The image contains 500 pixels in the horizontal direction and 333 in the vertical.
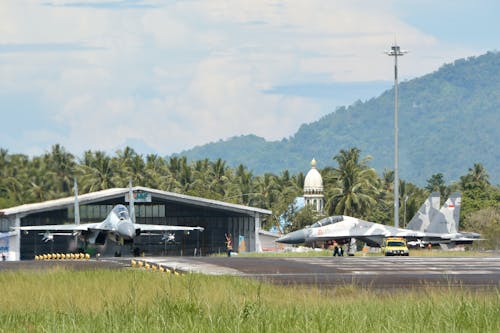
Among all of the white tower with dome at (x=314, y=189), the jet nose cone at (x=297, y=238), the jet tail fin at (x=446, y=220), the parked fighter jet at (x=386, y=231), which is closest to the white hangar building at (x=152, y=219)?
the jet nose cone at (x=297, y=238)

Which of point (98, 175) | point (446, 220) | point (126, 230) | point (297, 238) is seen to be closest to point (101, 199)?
point (297, 238)

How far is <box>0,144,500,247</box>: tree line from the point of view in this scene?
11844 centimetres

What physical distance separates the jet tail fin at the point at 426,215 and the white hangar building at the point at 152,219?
2136 centimetres

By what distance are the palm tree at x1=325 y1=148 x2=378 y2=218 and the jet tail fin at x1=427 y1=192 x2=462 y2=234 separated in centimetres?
3514

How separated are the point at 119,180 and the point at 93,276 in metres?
102

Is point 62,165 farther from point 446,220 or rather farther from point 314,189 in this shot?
point 446,220

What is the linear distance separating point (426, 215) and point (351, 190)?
36710 mm

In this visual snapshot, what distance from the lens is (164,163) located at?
152 metres

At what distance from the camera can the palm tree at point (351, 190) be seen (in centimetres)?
11456

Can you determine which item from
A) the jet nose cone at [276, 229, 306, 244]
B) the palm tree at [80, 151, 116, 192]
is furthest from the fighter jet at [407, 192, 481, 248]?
the palm tree at [80, 151, 116, 192]

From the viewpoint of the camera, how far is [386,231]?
70.4m

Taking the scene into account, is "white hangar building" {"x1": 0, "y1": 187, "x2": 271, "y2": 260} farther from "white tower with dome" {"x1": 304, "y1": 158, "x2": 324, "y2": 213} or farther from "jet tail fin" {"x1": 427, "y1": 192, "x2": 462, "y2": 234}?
"white tower with dome" {"x1": 304, "y1": 158, "x2": 324, "y2": 213}

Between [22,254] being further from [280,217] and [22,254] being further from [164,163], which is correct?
[164,163]

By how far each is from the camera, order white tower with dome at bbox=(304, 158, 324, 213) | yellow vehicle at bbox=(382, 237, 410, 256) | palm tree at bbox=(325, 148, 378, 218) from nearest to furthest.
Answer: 1. yellow vehicle at bbox=(382, 237, 410, 256)
2. palm tree at bbox=(325, 148, 378, 218)
3. white tower with dome at bbox=(304, 158, 324, 213)
